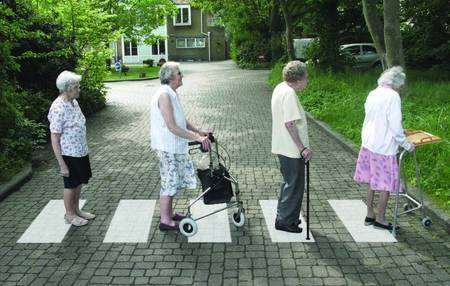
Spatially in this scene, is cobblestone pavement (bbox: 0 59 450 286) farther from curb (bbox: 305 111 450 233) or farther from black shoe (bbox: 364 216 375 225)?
black shoe (bbox: 364 216 375 225)

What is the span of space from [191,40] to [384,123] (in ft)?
180

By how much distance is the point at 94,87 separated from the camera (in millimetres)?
15992

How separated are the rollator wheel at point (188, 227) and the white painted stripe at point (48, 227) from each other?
137cm

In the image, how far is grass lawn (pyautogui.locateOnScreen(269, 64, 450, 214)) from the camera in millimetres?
7123

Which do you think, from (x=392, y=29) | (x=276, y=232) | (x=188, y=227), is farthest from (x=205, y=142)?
(x=392, y=29)

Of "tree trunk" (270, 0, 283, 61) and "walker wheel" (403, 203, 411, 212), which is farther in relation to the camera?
"tree trunk" (270, 0, 283, 61)

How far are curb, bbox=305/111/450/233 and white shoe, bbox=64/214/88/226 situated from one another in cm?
421

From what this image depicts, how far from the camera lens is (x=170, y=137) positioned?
5.42m

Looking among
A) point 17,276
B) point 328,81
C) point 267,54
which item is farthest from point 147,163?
point 267,54

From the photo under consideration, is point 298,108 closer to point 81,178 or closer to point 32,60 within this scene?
point 81,178

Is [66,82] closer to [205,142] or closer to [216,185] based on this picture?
[205,142]

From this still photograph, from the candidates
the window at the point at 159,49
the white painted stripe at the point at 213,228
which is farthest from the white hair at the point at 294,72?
the window at the point at 159,49

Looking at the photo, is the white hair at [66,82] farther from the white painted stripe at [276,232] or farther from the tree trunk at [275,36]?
the tree trunk at [275,36]

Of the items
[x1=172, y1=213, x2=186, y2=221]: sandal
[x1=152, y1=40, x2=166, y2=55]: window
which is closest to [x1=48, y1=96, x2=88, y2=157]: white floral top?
[x1=172, y1=213, x2=186, y2=221]: sandal
